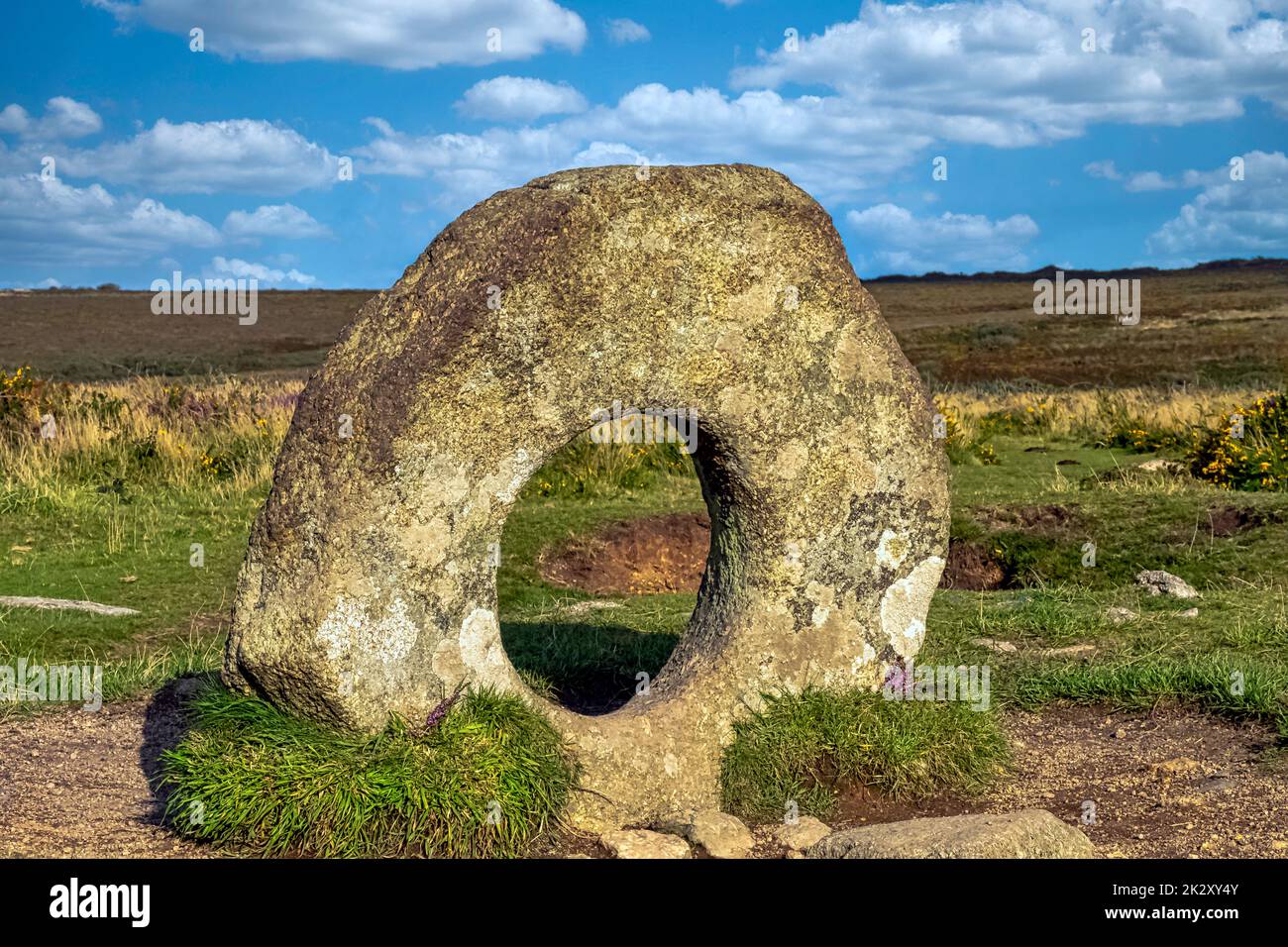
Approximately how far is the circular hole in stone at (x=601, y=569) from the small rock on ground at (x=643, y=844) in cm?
144

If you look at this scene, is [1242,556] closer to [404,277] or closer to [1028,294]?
[404,277]

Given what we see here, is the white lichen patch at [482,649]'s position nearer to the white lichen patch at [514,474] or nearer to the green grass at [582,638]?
the green grass at [582,638]

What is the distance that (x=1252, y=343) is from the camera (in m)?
43.2

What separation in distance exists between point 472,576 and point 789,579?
1.47m

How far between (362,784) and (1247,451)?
11.9 metres

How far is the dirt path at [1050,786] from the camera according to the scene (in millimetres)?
5270

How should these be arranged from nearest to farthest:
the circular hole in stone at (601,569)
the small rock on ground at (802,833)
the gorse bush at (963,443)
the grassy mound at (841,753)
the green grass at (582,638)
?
the green grass at (582,638) → the small rock on ground at (802,833) → the grassy mound at (841,753) → the circular hole in stone at (601,569) → the gorse bush at (963,443)

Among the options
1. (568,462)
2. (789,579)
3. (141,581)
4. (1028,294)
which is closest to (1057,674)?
(789,579)

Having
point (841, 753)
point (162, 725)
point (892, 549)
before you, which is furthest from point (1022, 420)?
point (162, 725)

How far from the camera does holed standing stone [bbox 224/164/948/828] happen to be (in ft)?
16.4

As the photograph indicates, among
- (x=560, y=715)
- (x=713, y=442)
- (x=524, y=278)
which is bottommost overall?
(x=560, y=715)

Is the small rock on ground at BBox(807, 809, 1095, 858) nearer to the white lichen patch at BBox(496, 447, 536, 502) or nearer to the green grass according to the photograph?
the green grass

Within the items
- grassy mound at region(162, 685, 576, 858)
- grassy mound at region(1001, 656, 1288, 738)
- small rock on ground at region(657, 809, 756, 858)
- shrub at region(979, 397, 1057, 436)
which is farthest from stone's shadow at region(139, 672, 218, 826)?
shrub at region(979, 397, 1057, 436)

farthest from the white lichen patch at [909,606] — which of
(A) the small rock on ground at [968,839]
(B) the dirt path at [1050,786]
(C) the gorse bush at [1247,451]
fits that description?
(C) the gorse bush at [1247,451]
